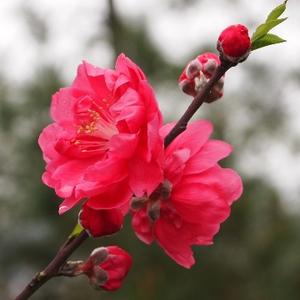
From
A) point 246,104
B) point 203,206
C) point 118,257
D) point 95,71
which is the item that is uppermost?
point 95,71

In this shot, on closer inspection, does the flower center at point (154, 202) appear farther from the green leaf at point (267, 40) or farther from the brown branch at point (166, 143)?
the green leaf at point (267, 40)

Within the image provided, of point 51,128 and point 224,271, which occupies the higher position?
point 51,128


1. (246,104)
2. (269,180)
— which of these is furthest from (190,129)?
(246,104)

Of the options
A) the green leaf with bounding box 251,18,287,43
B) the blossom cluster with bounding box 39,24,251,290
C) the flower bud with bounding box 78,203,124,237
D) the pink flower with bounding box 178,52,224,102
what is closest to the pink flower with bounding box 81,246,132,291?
the blossom cluster with bounding box 39,24,251,290

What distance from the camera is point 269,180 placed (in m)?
4.04

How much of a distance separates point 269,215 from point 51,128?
313cm

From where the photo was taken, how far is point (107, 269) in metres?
0.90

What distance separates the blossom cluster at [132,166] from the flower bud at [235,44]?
72 mm

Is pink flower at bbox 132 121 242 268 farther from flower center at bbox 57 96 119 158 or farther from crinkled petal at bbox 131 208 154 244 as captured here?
flower center at bbox 57 96 119 158

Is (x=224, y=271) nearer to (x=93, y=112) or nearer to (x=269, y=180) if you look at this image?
(x=269, y=180)

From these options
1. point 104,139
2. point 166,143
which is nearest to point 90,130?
point 104,139

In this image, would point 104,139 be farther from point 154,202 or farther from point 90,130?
point 154,202

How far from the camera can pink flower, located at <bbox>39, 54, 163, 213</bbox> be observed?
782mm

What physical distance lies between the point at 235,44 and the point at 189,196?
21 cm
